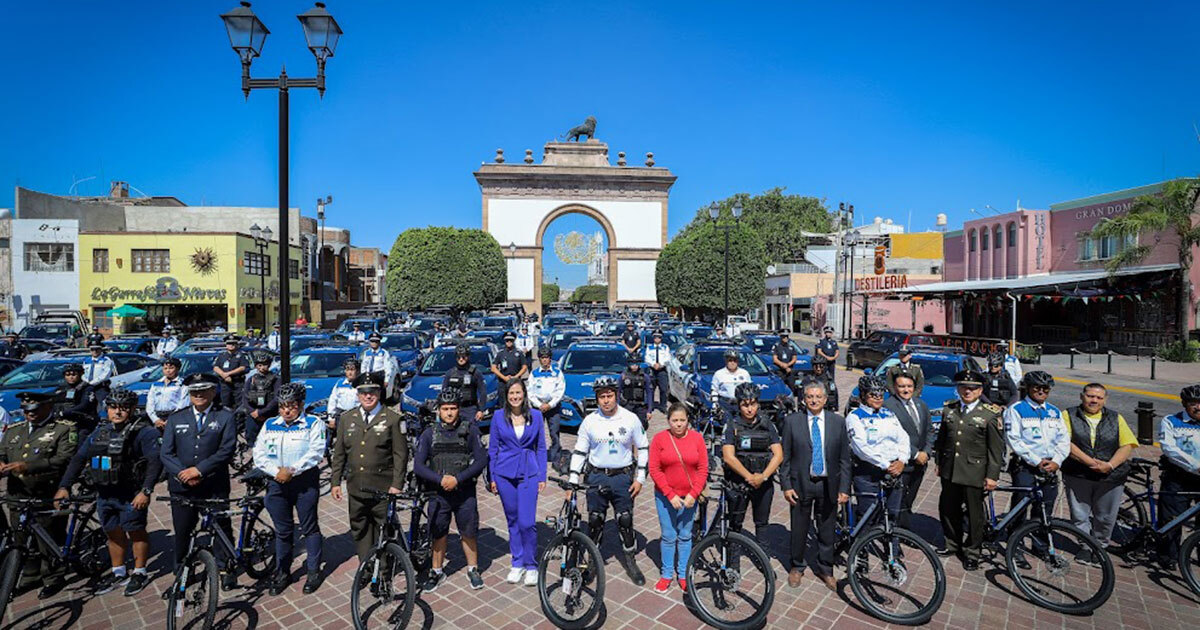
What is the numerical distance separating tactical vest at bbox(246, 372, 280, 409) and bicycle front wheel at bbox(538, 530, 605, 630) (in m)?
6.18

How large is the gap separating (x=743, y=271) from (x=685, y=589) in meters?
38.3

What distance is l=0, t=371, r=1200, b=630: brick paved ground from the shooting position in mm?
4613

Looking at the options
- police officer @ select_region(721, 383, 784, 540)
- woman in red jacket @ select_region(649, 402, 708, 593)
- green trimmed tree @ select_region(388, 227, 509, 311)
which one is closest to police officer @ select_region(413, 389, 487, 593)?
woman in red jacket @ select_region(649, 402, 708, 593)

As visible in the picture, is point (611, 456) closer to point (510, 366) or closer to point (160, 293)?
point (510, 366)

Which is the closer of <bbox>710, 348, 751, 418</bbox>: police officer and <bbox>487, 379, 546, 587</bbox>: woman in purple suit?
<bbox>487, 379, 546, 587</bbox>: woman in purple suit

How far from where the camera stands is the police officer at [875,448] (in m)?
5.14

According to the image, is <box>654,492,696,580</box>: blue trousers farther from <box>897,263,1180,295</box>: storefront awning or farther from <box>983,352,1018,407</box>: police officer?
<box>897,263,1180,295</box>: storefront awning

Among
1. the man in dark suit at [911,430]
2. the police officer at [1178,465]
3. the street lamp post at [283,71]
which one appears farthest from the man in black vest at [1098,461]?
the street lamp post at [283,71]

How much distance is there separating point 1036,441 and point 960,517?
38.6 inches

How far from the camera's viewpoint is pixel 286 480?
4.82 m

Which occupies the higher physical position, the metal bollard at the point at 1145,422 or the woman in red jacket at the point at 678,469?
the woman in red jacket at the point at 678,469

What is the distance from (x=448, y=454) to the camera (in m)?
4.96

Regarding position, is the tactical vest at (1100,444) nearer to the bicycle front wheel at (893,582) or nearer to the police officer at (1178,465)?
the police officer at (1178,465)

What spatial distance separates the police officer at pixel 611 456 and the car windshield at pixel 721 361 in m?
7.17
